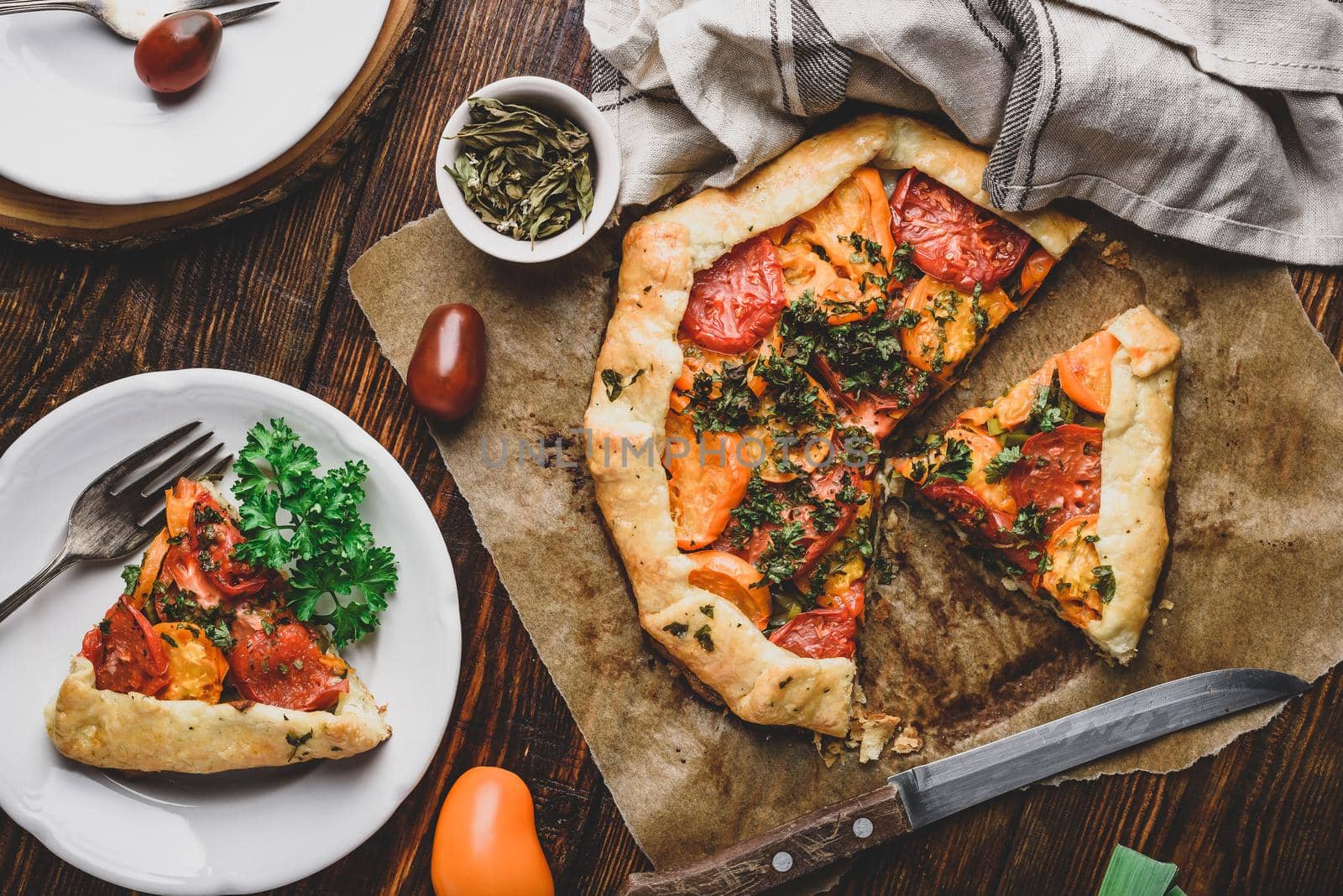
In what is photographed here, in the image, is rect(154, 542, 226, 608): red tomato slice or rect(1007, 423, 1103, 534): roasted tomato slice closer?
rect(154, 542, 226, 608): red tomato slice

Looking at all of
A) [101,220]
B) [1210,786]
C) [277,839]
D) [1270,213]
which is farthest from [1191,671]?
[101,220]

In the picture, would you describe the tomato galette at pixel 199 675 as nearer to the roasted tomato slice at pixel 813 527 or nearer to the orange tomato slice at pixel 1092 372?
the roasted tomato slice at pixel 813 527

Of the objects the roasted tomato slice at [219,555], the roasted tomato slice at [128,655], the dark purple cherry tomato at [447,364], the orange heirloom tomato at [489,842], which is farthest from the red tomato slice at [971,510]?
the roasted tomato slice at [128,655]

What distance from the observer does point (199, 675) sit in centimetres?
382

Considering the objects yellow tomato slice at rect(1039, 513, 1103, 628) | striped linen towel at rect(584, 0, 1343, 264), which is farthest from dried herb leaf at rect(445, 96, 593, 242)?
yellow tomato slice at rect(1039, 513, 1103, 628)

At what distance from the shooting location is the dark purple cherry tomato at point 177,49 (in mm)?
3857

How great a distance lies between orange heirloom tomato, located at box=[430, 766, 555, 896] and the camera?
157 inches

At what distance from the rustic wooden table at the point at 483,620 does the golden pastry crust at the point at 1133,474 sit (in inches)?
31.8

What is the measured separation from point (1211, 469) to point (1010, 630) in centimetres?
122

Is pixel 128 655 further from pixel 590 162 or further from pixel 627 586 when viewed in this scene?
pixel 590 162

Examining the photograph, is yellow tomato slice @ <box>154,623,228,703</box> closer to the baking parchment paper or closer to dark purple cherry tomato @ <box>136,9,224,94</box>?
the baking parchment paper

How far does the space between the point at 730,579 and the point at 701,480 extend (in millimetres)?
477

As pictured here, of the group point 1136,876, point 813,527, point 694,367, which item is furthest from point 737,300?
point 1136,876

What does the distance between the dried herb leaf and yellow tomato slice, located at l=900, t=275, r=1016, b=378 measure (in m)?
1.61
